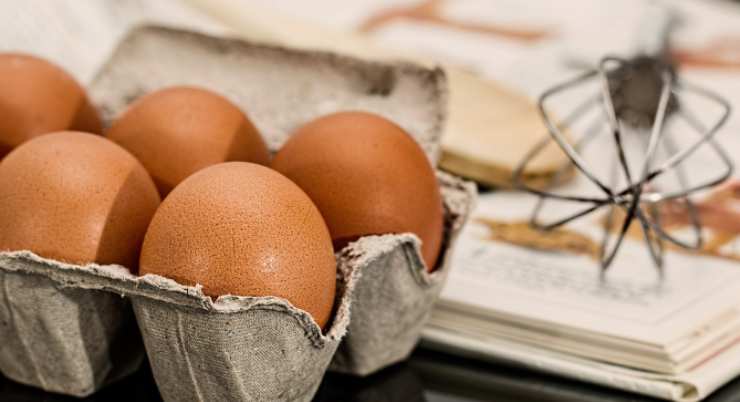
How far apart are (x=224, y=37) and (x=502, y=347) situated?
0.95 ft

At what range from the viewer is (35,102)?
22.8 inches

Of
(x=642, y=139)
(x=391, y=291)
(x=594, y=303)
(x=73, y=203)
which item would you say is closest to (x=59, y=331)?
(x=73, y=203)

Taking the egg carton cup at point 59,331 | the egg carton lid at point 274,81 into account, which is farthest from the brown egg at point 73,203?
the egg carton lid at point 274,81

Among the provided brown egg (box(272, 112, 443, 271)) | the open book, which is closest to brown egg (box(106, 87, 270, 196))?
brown egg (box(272, 112, 443, 271))

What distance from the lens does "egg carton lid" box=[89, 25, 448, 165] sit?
2.06ft

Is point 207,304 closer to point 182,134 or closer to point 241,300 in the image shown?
point 241,300

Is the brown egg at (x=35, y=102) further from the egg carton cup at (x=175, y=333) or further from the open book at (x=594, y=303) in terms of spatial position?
the open book at (x=594, y=303)

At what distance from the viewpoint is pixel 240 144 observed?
56 centimetres

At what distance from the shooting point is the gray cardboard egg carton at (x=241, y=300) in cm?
45

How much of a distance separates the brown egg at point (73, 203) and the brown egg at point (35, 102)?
75 millimetres

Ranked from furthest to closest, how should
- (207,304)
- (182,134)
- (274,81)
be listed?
(274,81)
(182,134)
(207,304)

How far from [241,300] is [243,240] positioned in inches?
1.2

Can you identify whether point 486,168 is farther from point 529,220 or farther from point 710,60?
point 710,60

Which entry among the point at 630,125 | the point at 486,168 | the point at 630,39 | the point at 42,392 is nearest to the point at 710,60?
the point at 630,39
